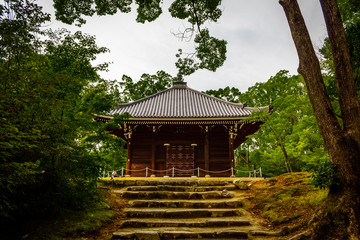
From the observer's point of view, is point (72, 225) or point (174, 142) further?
point (174, 142)

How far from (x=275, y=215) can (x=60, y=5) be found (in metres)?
9.72

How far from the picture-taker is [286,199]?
19.2ft

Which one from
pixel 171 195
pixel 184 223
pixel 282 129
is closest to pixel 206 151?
pixel 282 129

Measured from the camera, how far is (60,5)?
291 inches

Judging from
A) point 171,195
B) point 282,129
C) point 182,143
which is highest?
point 282,129

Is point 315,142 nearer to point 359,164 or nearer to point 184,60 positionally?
point 184,60

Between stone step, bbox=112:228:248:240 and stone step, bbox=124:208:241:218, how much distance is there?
3.53 ft

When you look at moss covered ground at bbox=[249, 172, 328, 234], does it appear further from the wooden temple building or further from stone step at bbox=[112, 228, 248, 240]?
the wooden temple building

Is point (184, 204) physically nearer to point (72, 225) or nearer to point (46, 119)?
point (72, 225)

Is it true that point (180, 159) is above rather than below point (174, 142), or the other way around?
below

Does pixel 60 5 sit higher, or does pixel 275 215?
pixel 60 5

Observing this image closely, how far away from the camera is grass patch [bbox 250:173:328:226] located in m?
5.02

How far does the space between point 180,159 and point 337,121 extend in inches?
452

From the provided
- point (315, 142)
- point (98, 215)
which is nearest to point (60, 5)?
point (98, 215)
